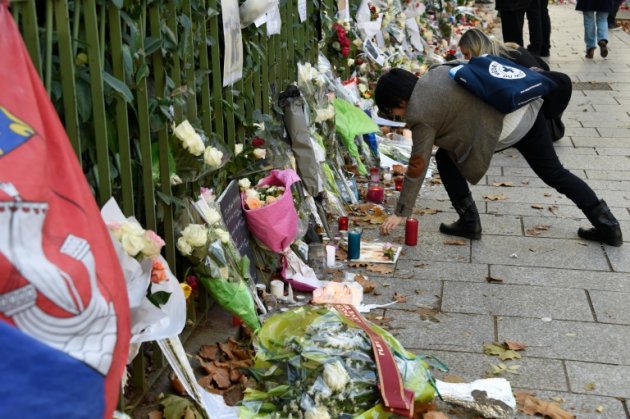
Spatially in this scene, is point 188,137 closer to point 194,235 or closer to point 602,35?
point 194,235

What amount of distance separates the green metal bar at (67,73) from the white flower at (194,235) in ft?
3.11

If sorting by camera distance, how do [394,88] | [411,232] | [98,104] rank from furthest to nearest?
[411,232]
[394,88]
[98,104]

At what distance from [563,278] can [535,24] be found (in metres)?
Result: 8.71

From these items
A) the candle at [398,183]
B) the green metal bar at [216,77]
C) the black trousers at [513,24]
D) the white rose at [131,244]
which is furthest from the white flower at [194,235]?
the black trousers at [513,24]

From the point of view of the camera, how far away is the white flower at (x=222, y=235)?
13.1 ft

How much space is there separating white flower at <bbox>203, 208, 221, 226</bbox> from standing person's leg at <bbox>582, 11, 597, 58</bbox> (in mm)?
10800

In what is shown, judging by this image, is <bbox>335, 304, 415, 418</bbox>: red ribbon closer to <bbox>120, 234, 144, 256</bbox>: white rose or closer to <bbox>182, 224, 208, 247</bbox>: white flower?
<bbox>182, 224, 208, 247</bbox>: white flower

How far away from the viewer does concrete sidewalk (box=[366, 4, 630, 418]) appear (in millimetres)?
3906

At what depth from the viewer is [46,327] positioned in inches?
83.3

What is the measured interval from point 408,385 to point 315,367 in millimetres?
387

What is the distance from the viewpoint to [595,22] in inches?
535

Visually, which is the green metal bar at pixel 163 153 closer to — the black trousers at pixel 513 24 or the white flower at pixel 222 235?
the white flower at pixel 222 235

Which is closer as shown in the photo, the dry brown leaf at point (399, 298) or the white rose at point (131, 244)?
the white rose at point (131, 244)

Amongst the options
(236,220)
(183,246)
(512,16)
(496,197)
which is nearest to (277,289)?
(236,220)
